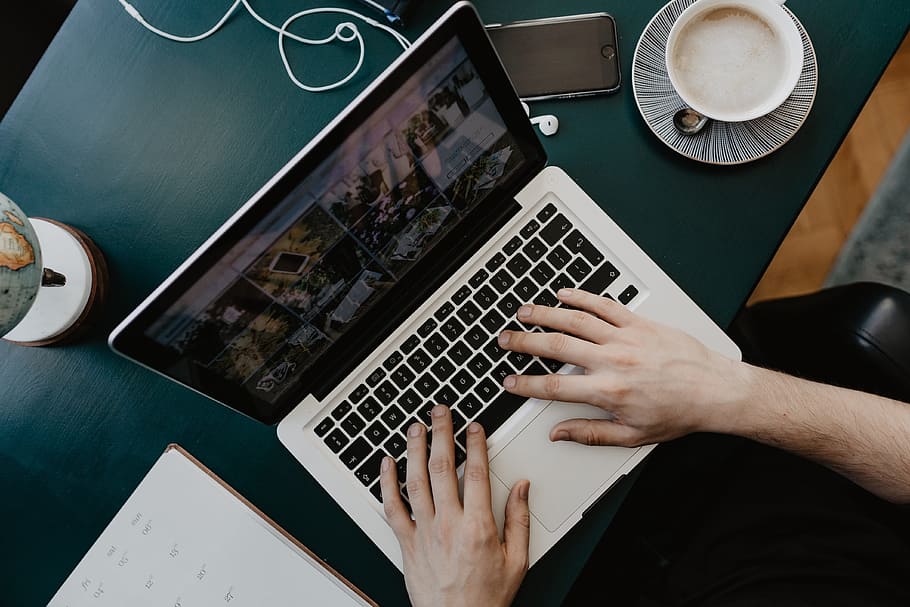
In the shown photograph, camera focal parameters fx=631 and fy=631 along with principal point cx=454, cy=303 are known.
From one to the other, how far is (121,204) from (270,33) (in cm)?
27

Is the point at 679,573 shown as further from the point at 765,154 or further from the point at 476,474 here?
the point at 765,154

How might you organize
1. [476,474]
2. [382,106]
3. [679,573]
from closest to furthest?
[382,106]
[476,474]
[679,573]

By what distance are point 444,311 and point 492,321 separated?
5cm

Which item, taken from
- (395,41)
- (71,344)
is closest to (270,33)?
(395,41)

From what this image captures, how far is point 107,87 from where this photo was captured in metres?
0.76

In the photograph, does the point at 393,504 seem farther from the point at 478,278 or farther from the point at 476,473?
the point at 478,278

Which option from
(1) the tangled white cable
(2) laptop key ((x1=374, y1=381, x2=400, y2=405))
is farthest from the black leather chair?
(1) the tangled white cable

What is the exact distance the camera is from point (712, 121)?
0.70m

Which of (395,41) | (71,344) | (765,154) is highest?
(765,154)

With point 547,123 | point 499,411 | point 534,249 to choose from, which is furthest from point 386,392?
point 547,123

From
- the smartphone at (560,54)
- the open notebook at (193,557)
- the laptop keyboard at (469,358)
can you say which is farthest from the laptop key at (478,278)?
the open notebook at (193,557)

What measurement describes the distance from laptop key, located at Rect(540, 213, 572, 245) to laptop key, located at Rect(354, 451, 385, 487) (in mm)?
298

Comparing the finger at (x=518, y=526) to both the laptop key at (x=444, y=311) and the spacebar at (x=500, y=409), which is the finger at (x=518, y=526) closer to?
the spacebar at (x=500, y=409)

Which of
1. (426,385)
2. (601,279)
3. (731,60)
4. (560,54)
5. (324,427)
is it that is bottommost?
(324,427)
